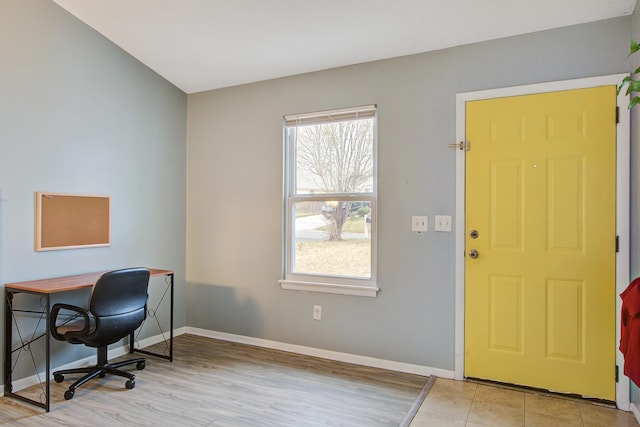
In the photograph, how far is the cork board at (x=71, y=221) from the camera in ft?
9.12

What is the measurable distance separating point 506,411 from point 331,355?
1363mm

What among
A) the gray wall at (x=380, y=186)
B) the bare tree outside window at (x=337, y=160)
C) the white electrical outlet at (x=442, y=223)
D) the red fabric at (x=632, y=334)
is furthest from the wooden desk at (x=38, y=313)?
the red fabric at (x=632, y=334)

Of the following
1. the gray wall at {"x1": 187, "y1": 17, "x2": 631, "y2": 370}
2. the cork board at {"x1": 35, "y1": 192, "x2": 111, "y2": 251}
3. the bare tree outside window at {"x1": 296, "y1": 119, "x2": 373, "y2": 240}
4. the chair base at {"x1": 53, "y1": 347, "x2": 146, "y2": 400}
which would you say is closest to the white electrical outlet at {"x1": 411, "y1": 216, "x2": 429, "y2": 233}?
the gray wall at {"x1": 187, "y1": 17, "x2": 631, "y2": 370}

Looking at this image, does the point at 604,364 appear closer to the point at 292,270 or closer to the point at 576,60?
the point at 576,60

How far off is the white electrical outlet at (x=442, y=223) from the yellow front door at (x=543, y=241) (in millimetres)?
129

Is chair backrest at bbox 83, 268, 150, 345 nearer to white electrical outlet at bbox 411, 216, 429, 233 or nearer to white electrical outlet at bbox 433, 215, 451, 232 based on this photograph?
white electrical outlet at bbox 411, 216, 429, 233

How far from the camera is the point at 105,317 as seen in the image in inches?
101

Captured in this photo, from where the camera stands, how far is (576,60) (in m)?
2.53

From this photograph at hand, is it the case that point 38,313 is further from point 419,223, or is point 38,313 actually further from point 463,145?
point 463,145

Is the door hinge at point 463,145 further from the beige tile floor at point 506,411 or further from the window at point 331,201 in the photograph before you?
the beige tile floor at point 506,411

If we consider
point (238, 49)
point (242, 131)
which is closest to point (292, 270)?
point (242, 131)

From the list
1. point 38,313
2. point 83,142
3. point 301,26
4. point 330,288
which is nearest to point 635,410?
point 330,288

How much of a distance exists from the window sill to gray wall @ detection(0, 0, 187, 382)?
4.13 ft

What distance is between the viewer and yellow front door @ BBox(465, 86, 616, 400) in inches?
96.4
